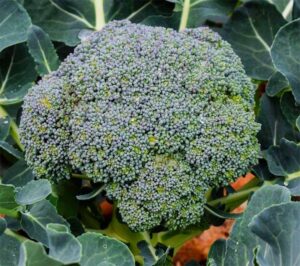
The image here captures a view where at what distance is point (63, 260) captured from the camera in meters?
0.88

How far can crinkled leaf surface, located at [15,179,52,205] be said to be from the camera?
1025mm

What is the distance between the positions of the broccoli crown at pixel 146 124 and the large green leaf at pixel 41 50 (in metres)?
0.08

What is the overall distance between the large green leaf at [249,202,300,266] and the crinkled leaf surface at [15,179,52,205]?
330 millimetres

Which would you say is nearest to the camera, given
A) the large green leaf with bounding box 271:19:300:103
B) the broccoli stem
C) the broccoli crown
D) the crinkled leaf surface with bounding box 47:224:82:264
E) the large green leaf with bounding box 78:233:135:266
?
the crinkled leaf surface with bounding box 47:224:82:264

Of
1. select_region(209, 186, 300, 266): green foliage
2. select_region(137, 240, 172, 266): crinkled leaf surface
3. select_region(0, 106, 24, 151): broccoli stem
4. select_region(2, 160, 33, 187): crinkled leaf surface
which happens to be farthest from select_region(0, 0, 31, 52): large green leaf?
select_region(209, 186, 300, 266): green foliage

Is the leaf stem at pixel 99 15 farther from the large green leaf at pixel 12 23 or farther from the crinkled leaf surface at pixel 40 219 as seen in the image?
the crinkled leaf surface at pixel 40 219

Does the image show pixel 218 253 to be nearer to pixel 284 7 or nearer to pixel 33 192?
pixel 33 192

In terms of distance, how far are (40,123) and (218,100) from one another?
32cm

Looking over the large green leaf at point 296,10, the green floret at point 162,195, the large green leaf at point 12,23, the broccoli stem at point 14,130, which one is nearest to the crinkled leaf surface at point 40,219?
the green floret at point 162,195

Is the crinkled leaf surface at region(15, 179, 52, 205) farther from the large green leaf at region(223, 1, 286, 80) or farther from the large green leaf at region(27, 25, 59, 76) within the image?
the large green leaf at region(223, 1, 286, 80)

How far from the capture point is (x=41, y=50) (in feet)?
4.05

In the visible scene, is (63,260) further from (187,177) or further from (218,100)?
(218,100)

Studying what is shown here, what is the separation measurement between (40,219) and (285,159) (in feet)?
1.53

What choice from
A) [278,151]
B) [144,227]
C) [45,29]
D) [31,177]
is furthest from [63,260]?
[45,29]
